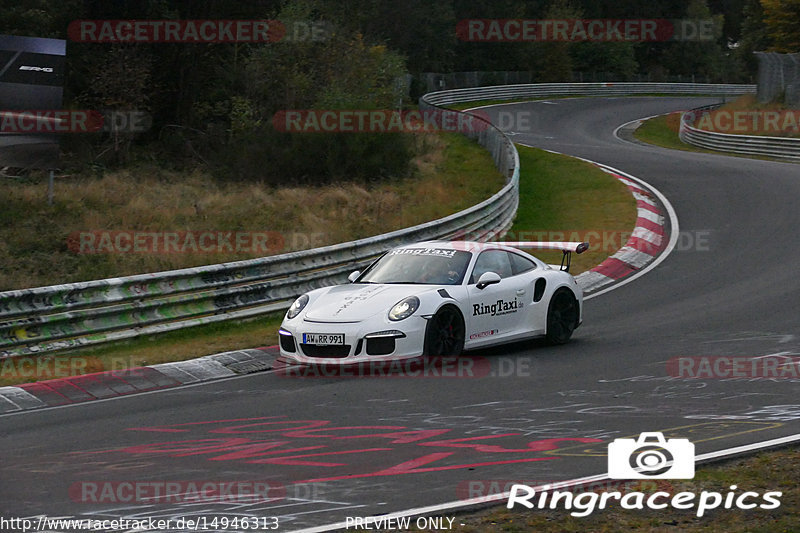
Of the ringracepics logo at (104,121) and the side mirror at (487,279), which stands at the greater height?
the ringracepics logo at (104,121)

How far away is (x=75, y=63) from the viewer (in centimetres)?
3916

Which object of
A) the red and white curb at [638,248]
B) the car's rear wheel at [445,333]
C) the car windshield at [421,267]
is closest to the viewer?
the car's rear wheel at [445,333]

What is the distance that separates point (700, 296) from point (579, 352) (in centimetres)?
464

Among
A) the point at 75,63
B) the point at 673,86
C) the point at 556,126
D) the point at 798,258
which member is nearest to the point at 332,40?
the point at 75,63

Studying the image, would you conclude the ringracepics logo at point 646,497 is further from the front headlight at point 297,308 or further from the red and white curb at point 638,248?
the red and white curb at point 638,248

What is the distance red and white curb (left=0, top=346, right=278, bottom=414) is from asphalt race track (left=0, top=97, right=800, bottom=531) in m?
0.37

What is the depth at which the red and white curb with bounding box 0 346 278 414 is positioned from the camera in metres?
10.1

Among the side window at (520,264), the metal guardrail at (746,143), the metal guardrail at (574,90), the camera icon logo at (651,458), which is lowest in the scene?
the camera icon logo at (651,458)

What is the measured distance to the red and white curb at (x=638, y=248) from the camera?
1752 cm

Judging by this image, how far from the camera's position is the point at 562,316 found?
1285 centimetres

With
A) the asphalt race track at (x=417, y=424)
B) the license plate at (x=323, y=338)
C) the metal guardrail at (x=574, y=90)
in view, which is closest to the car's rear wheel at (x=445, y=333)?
the asphalt race track at (x=417, y=424)

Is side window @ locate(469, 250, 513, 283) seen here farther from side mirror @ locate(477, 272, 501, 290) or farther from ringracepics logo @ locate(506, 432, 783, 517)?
Answer: ringracepics logo @ locate(506, 432, 783, 517)

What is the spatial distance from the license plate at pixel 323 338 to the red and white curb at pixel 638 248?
7.07m

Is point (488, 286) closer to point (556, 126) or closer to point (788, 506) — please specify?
point (788, 506)
